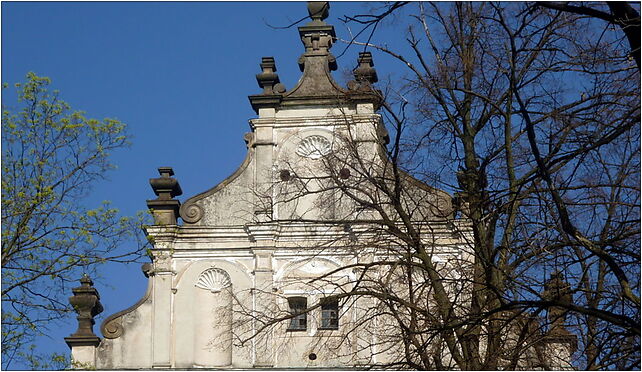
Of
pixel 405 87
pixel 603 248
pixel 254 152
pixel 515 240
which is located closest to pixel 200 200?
→ pixel 254 152

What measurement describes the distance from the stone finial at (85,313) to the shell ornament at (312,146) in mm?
4637

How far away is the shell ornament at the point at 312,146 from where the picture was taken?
26750mm

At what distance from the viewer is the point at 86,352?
2552 cm

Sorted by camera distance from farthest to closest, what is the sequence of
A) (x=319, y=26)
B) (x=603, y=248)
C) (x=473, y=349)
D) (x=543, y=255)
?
(x=319, y=26), (x=473, y=349), (x=543, y=255), (x=603, y=248)

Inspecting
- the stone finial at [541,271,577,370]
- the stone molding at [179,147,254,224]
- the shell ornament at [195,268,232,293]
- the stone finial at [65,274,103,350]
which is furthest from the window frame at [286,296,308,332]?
the stone finial at [541,271,577,370]

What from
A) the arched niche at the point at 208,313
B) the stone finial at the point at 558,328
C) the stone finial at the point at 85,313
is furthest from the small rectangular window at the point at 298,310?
the stone finial at the point at 558,328

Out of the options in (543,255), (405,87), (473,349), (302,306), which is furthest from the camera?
(302,306)

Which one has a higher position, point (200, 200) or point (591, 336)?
point (200, 200)

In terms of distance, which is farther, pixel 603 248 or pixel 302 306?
pixel 302 306

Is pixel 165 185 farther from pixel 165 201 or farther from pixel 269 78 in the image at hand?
pixel 269 78

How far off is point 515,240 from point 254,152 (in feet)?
40.5

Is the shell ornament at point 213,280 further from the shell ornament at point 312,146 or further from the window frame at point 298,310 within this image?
the shell ornament at point 312,146

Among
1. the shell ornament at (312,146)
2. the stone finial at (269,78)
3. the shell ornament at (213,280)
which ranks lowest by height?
the shell ornament at (213,280)

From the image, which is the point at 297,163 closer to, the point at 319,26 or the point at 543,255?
the point at 319,26
